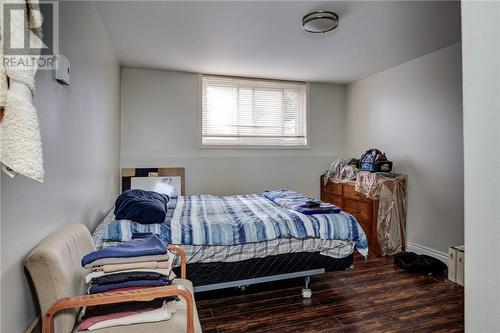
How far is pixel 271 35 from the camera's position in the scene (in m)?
2.74

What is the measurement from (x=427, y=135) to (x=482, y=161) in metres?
2.99

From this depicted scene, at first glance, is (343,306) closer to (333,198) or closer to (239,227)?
(239,227)

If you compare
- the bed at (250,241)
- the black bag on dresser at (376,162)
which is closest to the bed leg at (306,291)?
the bed at (250,241)

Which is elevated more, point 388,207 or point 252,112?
point 252,112

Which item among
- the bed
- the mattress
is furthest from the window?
the mattress

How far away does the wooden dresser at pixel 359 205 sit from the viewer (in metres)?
3.36

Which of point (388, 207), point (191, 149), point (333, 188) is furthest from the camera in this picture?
point (333, 188)

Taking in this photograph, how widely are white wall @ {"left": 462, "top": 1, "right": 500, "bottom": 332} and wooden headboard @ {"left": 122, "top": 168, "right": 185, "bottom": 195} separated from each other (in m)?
3.58

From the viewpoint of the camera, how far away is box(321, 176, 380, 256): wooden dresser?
3363mm

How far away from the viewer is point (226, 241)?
213cm

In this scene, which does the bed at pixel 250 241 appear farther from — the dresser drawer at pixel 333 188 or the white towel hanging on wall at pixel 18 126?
the dresser drawer at pixel 333 188

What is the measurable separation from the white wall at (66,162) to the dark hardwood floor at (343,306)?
1224mm

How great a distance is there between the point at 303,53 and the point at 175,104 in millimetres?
1889

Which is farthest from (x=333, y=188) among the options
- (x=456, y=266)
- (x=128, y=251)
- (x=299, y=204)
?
(x=128, y=251)
